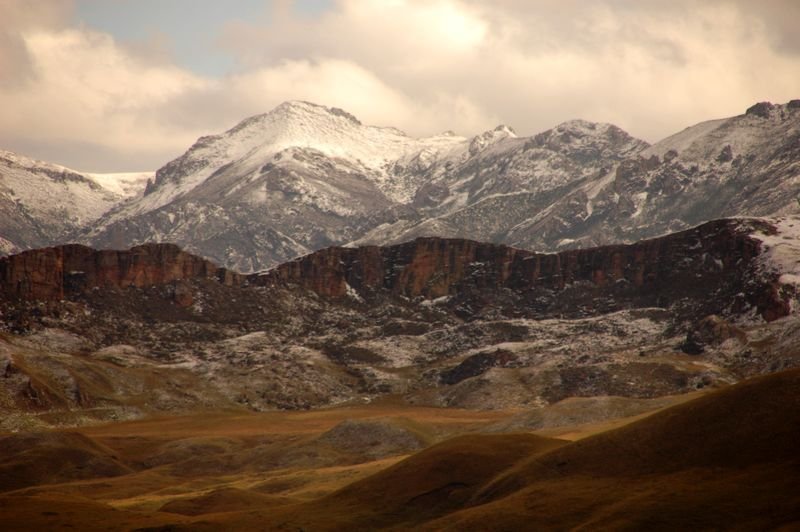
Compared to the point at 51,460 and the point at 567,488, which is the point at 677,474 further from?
the point at 51,460

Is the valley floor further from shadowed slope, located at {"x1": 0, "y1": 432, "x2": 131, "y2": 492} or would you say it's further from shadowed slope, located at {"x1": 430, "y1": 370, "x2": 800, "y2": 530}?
shadowed slope, located at {"x1": 0, "y1": 432, "x2": 131, "y2": 492}

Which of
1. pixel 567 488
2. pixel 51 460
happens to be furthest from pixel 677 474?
pixel 51 460

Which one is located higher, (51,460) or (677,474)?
(677,474)

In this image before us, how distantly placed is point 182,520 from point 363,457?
82734mm

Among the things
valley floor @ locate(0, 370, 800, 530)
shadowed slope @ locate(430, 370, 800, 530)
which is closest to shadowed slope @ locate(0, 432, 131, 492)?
valley floor @ locate(0, 370, 800, 530)

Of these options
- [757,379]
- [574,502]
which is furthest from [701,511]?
[757,379]

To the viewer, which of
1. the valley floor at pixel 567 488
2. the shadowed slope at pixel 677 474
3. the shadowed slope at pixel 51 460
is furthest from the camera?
the shadowed slope at pixel 51 460

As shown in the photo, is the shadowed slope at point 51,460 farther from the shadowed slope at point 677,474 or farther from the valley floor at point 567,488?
the shadowed slope at point 677,474

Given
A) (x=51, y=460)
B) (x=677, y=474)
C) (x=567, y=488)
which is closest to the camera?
(x=677, y=474)

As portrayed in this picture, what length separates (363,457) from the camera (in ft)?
639

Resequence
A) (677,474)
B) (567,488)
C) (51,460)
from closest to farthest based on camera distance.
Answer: (677,474), (567,488), (51,460)

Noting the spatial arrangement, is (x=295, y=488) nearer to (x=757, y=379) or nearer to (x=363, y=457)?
(x=363, y=457)

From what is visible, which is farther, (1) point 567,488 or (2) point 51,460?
(2) point 51,460

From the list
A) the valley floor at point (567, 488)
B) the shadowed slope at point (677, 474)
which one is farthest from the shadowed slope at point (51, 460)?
the shadowed slope at point (677, 474)
